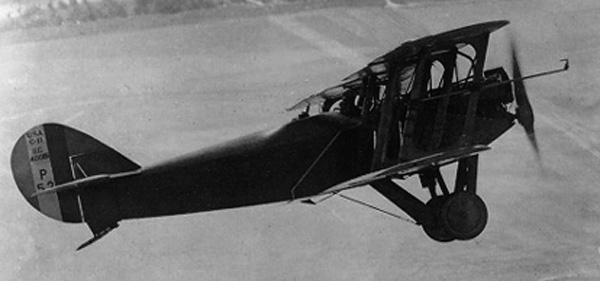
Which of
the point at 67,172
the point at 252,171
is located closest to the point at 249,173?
the point at 252,171

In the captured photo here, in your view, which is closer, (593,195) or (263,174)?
(263,174)

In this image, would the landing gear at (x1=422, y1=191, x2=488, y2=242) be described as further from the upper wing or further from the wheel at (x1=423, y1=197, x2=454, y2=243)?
the upper wing

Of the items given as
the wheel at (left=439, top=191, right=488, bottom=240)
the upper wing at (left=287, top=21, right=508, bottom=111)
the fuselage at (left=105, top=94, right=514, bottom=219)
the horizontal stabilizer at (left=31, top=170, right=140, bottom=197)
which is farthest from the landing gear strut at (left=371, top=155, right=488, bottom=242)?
the horizontal stabilizer at (left=31, top=170, right=140, bottom=197)

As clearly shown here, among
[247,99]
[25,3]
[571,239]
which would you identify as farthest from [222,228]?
[571,239]

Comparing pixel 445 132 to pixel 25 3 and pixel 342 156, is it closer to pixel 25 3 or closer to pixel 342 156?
pixel 342 156

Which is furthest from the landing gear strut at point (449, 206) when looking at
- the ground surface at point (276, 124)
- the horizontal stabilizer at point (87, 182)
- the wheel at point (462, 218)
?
the horizontal stabilizer at point (87, 182)

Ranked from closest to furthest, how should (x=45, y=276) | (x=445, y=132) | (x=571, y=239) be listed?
(x=445, y=132), (x=45, y=276), (x=571, y=239)
